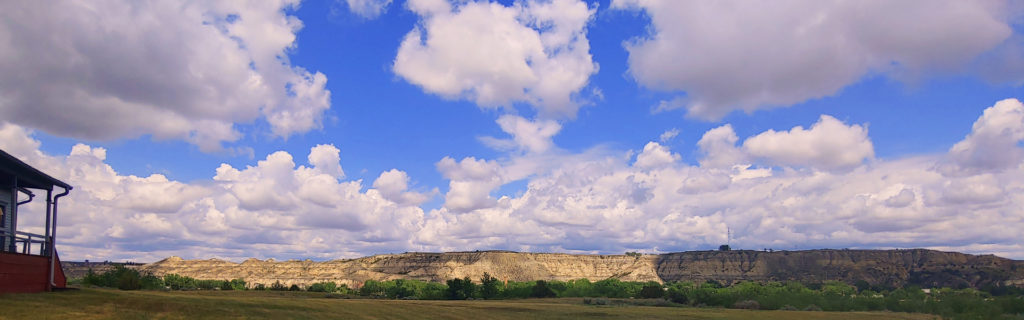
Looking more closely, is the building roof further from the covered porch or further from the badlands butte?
the badlands butte

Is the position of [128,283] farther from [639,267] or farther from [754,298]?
[639,267]

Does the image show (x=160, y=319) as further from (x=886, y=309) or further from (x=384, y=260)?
(x=384, y=260)

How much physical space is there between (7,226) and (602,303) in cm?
4545

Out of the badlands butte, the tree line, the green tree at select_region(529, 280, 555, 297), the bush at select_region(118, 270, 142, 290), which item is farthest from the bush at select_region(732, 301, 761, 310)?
the badlands butte

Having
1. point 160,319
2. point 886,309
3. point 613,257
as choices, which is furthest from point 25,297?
point 613,257

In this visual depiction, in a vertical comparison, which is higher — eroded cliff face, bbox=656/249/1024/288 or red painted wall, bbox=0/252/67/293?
red painted wall, bbox=0/252/67/293

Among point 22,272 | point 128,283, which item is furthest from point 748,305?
point 22,272

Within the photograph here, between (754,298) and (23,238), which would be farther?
(754,298)

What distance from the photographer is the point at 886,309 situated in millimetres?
61000

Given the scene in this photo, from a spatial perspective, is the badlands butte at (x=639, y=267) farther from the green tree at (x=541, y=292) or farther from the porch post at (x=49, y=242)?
the porch post at (x=49, y=242)

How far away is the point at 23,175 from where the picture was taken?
2458 cm

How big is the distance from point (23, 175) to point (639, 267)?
528 ft

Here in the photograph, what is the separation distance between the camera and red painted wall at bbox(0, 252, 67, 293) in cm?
2120

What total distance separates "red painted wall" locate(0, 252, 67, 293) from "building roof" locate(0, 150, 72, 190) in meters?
3.23
